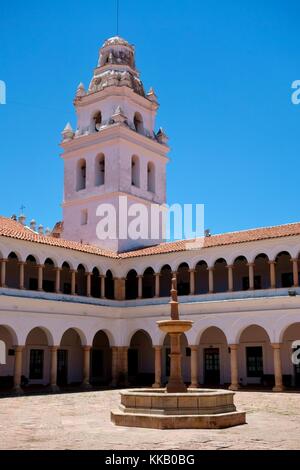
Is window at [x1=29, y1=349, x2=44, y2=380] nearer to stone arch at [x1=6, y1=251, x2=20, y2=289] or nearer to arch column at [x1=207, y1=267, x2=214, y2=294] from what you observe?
stone arch at [x1=6, y1=251, x2=20, y2=289]

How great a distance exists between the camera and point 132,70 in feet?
120

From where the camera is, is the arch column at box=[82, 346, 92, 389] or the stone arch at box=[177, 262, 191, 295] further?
the stone arch at box=[177, 262, 191, 295]

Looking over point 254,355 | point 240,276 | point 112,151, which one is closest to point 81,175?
point 112,151

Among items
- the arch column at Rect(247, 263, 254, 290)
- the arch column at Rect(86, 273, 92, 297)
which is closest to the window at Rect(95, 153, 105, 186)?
the arch column at Rect(86, 273, 92, 297)

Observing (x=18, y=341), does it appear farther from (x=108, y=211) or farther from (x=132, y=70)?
(x=132, y=70)

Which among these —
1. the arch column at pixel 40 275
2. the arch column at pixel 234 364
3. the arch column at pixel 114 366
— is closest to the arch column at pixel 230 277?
the arch column at pixel 234 364

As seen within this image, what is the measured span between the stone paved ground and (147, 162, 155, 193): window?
1901 centimetres

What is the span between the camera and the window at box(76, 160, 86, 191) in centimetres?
3534

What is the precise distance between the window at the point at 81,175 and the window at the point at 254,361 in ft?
44.8

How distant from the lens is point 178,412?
493 inches

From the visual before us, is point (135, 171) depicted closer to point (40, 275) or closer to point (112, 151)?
point (112, 151)

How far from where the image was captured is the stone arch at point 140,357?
31422 millimetres

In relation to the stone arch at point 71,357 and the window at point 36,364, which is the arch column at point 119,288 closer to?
the stone arch at point 71,357
